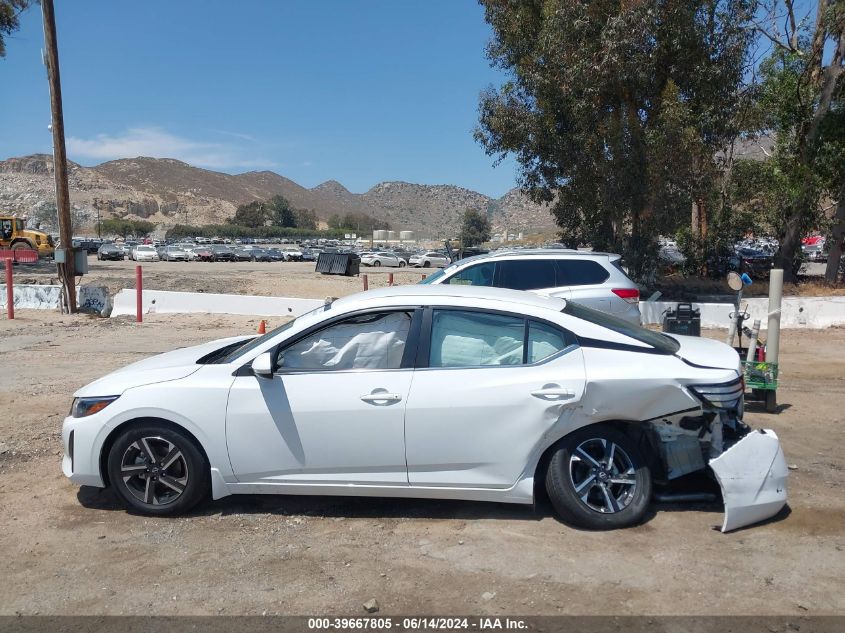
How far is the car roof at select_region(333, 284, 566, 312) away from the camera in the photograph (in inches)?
204

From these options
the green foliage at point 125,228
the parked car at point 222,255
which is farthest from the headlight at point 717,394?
the green foliage at point 125,228

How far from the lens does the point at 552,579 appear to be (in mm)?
4211

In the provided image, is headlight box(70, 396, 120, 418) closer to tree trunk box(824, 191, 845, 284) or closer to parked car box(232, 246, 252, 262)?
tree trunk box(824, 191, 845, 284)

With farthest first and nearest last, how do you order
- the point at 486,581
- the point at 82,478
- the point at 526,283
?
the point at 526,283
the point at 82,478
the point at 486,581

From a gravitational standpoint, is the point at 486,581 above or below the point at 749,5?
Answer: below

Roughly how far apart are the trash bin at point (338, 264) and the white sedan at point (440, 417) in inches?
1089

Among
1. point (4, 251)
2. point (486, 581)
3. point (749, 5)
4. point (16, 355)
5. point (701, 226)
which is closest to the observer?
point (486, 581)

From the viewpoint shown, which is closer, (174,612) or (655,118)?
(174,612)

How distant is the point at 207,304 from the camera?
17.8 m

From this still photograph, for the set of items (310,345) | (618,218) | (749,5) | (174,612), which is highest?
(749,5)

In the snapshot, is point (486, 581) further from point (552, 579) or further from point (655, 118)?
point (655, 118)

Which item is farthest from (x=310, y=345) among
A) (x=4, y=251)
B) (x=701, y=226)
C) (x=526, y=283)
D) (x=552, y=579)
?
(x=4, y=251)

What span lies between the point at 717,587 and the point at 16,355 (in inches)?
454

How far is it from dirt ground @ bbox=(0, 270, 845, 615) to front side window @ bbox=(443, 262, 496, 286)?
5135mm
